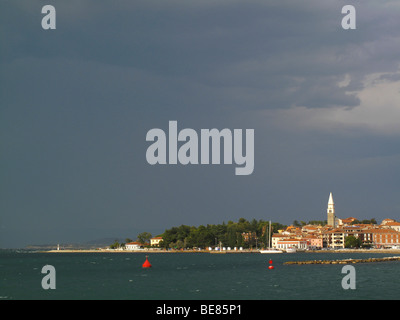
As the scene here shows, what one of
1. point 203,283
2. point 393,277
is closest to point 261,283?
point 203,283

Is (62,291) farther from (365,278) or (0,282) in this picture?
(365,278)

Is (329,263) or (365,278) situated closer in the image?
(365,278)

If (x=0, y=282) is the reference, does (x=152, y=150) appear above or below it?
above

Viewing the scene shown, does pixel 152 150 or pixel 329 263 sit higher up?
pixel 152 150

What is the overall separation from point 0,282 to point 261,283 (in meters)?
37.4

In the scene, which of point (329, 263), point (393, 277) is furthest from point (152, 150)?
point (329, 263)

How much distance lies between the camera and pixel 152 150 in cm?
5369
